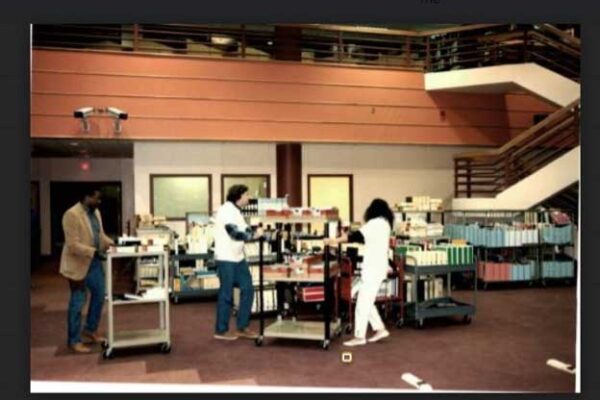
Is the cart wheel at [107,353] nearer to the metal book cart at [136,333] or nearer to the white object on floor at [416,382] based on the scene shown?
the metal book cart at [136,333]

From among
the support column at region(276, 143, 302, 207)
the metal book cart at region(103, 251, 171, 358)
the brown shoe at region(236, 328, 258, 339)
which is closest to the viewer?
the metal book cart at region(103, 251, 171, 358)

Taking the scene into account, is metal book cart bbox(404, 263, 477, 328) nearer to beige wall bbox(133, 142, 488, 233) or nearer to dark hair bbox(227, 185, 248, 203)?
dark hair bbox(227, 185, 248, 203)

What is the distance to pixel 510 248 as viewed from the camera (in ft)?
30.1

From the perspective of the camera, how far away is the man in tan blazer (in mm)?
5184

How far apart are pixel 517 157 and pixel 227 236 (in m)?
5.98

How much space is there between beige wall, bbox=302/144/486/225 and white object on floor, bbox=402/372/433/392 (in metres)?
5.78

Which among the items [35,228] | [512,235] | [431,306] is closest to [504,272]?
[512,235]

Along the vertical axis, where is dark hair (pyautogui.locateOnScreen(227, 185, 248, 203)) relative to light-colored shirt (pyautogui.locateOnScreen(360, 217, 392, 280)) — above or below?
above

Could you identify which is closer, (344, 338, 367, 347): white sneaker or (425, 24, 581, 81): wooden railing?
(344, 338, 367, 347): white sneaker

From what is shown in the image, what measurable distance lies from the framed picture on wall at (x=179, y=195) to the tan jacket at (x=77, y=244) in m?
4.17

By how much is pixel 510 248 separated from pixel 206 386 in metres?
6.34

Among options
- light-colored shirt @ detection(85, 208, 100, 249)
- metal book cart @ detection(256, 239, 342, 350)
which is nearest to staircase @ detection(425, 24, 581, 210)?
metal book cart @ detection(256, 239, 342, 350)

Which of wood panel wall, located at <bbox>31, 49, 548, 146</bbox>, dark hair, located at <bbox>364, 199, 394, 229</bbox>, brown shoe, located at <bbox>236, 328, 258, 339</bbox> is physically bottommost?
brown shoe, located at <bbox>236, 328, 258, 339</bbox>

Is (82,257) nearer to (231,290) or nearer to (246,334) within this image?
(231,290)
